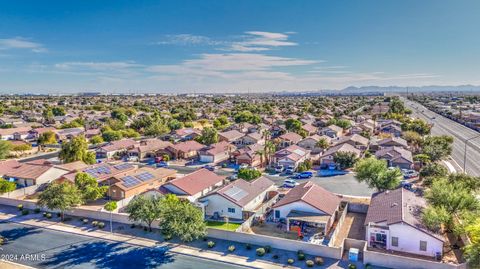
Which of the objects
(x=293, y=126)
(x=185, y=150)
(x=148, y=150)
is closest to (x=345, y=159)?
(x=185, y=150)

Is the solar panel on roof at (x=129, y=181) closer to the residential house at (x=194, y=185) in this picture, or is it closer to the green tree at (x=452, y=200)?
the residential house at (x=194, y=185)

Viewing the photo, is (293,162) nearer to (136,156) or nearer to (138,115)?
(136,156)

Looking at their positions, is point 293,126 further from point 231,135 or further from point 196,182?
point 196,182

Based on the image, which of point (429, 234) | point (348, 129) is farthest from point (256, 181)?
point (348, 129)

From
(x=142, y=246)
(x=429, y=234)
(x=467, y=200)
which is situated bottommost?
(x=142, y=246)

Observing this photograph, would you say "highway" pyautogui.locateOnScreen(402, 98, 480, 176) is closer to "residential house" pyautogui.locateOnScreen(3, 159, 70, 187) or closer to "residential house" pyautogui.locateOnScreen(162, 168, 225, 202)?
"residential house" pyautogui.locateOnScreen(162, 168, 225, 202)

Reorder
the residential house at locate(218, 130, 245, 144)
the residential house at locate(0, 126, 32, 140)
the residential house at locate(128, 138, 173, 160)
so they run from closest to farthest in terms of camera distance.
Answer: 1. the residential house at locate(128, 138, 173, 160)
2. the residential house at locate(218, 130, 245, 144)
3. the residential house at locate(0, 126, 32, 140)

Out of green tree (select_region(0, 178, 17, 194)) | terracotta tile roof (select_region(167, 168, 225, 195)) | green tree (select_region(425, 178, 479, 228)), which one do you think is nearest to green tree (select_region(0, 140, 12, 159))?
green tree (select_region(0, 178, 17, 194))
